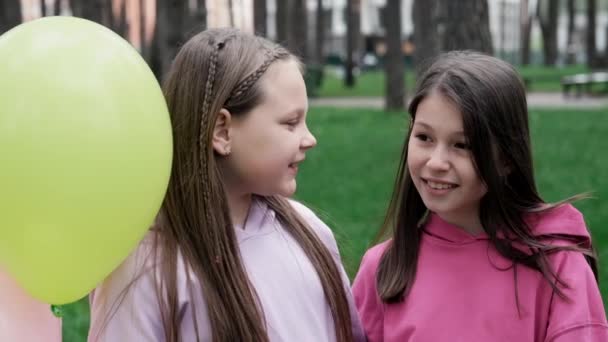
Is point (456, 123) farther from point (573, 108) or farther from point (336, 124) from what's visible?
point (573, 108)

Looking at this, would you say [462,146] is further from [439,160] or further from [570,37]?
[570,37]

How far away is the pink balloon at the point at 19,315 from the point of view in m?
1.92

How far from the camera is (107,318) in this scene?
82.4 inches

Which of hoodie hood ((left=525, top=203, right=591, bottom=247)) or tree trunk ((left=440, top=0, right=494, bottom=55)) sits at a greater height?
tree trunk ((left=440, top=0, right=494, bottom=55))

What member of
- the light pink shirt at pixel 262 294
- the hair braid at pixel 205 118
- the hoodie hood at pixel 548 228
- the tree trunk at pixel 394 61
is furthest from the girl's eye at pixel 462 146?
the tree trunk at pixel 394 61

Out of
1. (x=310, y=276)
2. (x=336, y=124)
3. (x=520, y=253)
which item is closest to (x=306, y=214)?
(x=310, y=276)

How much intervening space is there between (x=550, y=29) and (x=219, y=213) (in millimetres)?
34940

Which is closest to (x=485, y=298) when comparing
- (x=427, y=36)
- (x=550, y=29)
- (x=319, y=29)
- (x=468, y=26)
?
(x=468, y=26)

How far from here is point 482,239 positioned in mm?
2389

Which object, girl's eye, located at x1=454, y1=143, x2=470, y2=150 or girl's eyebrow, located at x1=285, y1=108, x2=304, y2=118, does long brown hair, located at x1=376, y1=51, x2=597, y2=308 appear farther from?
girl's eyebrow, located at x1=285, y1=108, x2=304, y2=118

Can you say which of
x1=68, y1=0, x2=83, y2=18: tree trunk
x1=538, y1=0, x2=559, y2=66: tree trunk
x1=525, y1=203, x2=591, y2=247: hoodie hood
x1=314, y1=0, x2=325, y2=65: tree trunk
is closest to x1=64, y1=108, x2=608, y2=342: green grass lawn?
x1=525, y1=203, x2=591, y2=247: hoodie hood

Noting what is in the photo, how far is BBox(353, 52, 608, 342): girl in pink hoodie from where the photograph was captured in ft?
7.32

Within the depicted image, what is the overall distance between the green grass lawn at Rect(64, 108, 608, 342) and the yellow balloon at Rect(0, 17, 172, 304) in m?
1.62

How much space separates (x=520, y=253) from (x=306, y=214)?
60 cm
